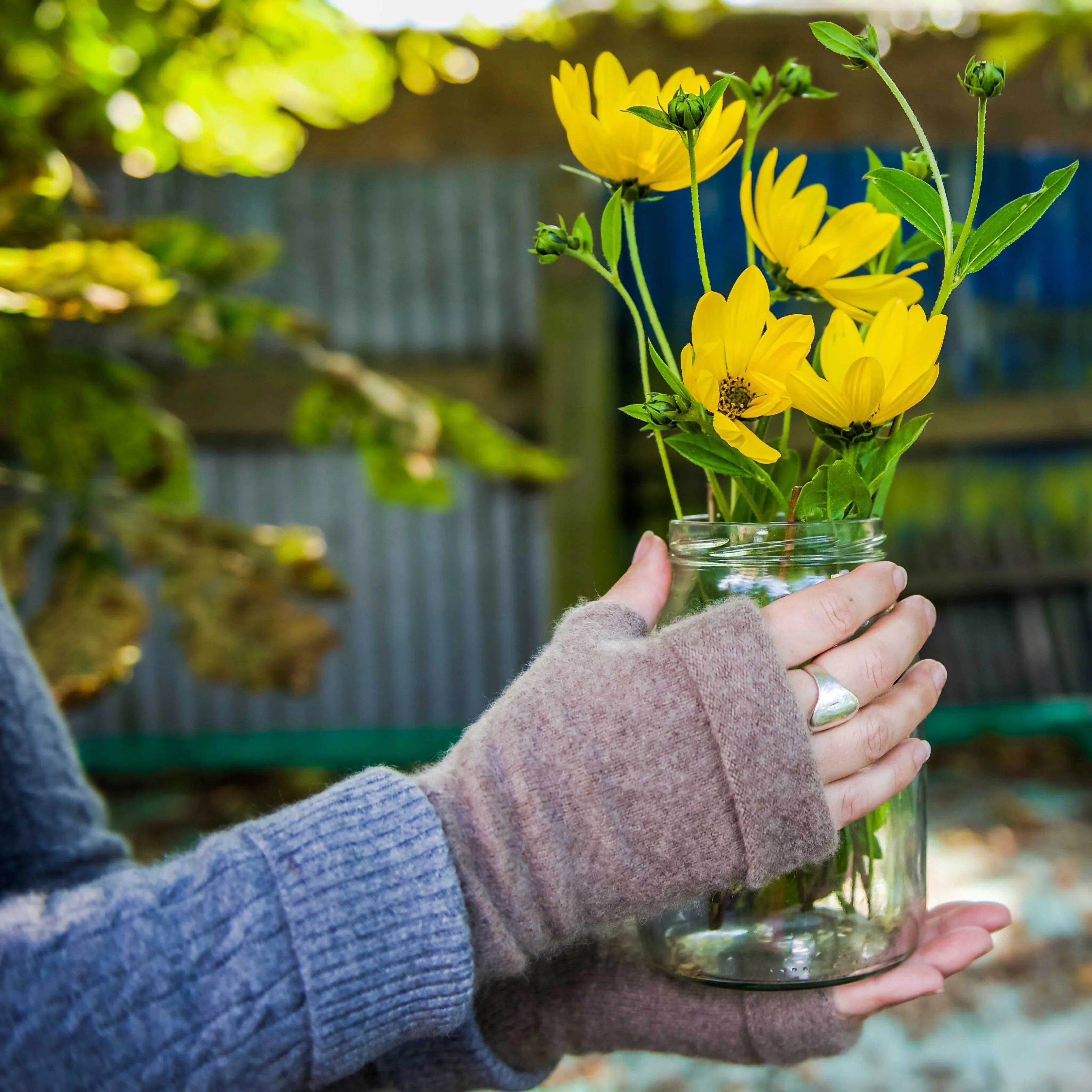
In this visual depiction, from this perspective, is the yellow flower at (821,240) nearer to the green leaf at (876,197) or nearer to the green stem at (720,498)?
the green leaf at (876,197)

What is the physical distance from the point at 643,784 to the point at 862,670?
129 mm

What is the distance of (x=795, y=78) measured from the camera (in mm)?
579

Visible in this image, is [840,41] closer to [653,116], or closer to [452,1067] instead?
[653,116]

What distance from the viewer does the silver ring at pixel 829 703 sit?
556 millimetres

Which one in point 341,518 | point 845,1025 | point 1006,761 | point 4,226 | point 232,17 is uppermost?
point 232,17

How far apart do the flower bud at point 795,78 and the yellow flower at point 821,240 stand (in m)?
0.04

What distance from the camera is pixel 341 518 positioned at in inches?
113

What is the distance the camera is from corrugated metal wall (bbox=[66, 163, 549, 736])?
284 cm

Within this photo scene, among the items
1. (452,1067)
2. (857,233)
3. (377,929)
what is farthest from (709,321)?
→ (452,1067)

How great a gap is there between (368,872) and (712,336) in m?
0.33

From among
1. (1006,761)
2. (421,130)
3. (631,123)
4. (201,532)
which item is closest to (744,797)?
(631,123)

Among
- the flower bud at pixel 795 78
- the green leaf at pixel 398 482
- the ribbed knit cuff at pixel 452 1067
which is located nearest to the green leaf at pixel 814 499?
the flower bud at pixel 795 78

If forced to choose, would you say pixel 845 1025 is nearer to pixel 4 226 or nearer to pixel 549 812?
pixel 549 812

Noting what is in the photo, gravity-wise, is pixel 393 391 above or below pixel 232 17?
below
